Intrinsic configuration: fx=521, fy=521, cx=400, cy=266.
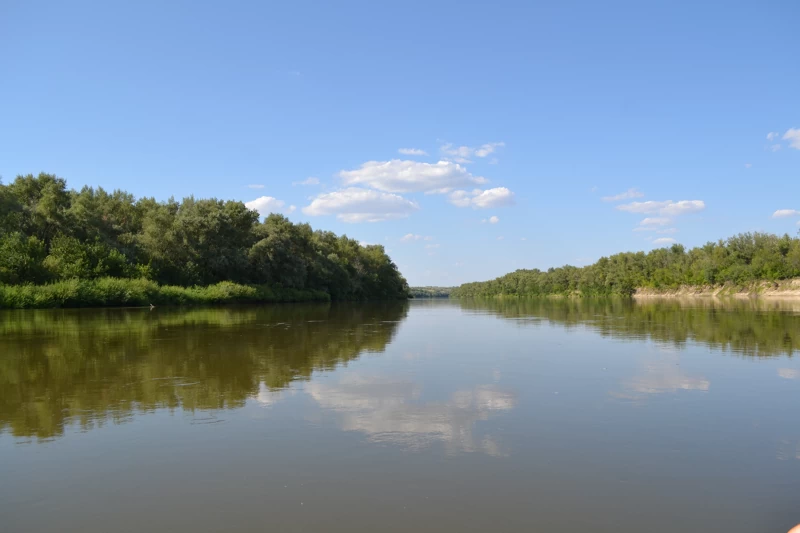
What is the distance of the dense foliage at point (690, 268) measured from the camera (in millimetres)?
81688

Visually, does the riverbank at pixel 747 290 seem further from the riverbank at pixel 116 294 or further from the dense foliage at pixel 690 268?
the riverbank at pixel 116 294

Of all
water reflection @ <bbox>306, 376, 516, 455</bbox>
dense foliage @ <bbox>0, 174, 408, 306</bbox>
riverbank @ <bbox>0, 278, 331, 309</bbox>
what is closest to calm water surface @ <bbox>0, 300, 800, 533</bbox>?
water reflection @ <bbox>306, 376, 516, 455</bbox>

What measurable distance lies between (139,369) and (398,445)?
764cm

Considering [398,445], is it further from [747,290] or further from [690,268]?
[690,268]

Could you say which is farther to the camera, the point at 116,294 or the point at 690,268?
the point at 690,268

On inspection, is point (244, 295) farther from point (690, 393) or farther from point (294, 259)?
point (690, 393)

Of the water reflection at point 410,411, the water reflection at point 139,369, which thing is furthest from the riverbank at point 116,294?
the water reflection at point 410,411

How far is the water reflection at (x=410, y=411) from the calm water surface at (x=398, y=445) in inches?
1.7

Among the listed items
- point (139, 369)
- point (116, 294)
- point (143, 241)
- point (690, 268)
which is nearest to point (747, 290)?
point (690, 268)

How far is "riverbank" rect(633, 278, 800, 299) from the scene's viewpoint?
246 ft

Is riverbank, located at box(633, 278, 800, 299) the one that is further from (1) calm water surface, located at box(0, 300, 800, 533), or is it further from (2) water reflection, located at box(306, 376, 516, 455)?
(2) water reflection, located at box(306, 376, 516, 455)

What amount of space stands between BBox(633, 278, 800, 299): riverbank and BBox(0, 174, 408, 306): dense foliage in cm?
6586

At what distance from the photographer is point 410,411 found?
782 cm

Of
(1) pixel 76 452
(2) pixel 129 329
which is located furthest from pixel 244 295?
(1) pixel 76 452
